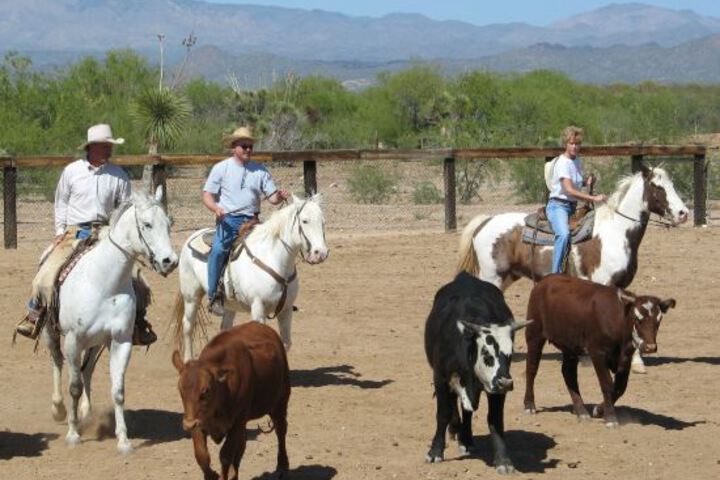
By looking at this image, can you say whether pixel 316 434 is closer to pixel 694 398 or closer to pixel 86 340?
pixel 86 340

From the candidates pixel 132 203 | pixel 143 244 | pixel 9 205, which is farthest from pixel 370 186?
pixel 143 244

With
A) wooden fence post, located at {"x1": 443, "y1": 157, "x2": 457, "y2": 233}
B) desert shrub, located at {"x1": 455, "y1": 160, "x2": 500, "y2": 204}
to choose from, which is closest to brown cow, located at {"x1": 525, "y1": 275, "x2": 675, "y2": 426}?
wooden fence post, located at {"x1": 443, "y1": 157, "x2": 457, "y2": 233}

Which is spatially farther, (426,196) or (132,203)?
(426,196)

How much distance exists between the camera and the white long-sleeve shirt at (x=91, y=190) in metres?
10.6

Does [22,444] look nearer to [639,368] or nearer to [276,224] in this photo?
[276,224]

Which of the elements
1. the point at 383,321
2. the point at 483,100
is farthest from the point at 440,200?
the point at 483,100

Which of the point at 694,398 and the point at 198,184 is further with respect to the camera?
the point at 198,184

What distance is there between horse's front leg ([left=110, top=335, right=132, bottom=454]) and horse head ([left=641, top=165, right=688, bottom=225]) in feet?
17.6

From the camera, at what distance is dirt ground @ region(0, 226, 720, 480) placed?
9.43m

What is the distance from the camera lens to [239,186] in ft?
40.1

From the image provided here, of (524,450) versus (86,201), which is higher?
(86,201)

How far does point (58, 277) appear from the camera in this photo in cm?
1034

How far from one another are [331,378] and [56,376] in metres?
2.78

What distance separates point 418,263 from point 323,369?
19.7 feet
